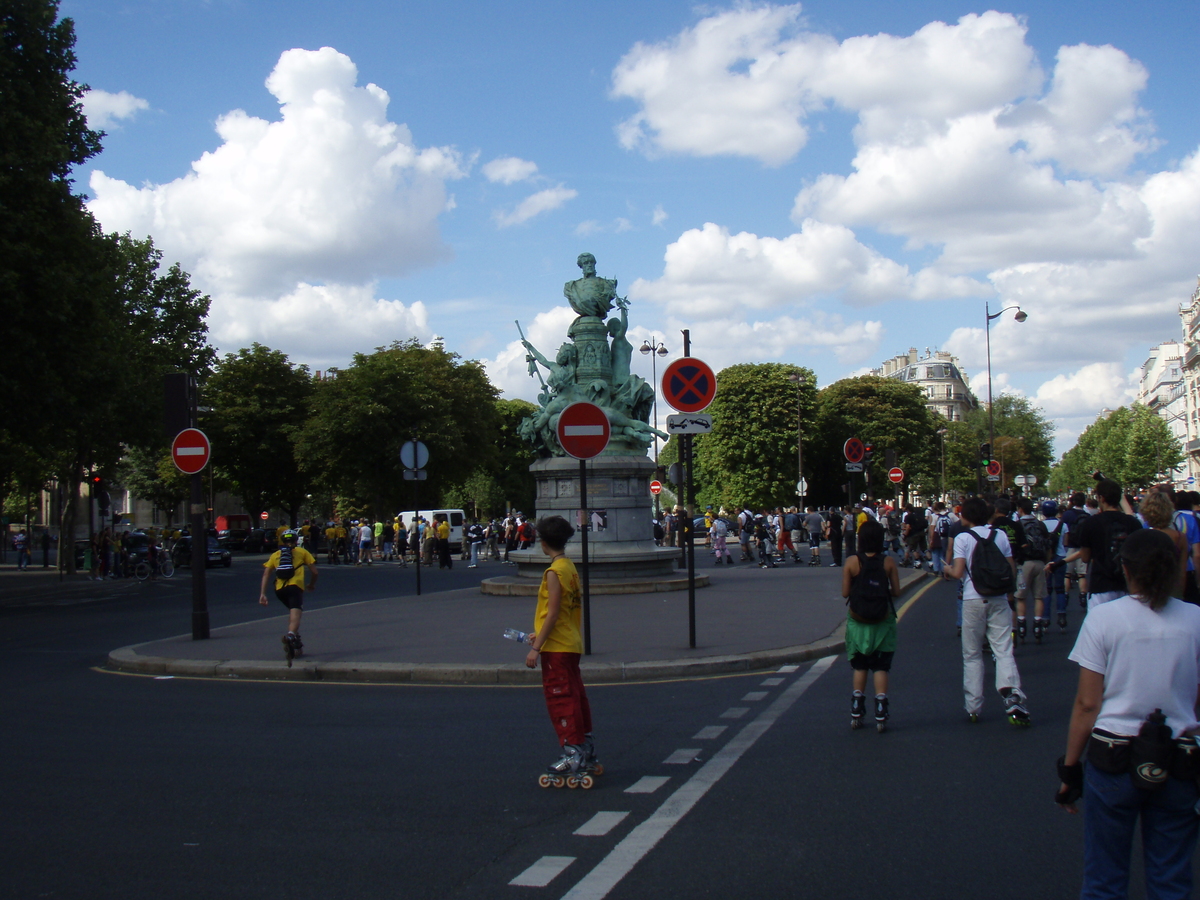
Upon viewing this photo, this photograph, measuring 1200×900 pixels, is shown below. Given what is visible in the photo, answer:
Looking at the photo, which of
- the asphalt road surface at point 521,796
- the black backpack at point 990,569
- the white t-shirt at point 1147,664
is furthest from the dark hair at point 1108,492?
the white t-shirt at point 1147,664

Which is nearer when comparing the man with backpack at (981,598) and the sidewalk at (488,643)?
the man with backpack at (981,598)

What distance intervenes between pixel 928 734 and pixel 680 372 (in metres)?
5.36

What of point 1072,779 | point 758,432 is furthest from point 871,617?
point 758,432

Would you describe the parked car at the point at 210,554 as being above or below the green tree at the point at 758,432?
below

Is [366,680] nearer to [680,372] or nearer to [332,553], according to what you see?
[680,372]

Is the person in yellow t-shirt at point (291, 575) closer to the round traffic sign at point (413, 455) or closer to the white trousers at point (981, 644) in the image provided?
the white trousers at point (981, 644)

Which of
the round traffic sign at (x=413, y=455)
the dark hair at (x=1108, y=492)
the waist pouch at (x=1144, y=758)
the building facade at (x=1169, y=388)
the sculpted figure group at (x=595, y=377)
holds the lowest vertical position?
the waist pouch at (x=1144, y=758)

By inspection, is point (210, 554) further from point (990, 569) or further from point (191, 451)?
point (990, 569)

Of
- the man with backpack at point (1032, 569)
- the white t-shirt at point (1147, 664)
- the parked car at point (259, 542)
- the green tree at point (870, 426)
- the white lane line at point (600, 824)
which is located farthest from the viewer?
the green tree at point (870, 426)

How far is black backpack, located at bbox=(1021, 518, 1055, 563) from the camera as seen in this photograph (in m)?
13.3

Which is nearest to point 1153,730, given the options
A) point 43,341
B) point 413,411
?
point 43,341

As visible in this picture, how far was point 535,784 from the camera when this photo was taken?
261 inches

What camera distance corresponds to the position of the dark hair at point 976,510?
29.3ft

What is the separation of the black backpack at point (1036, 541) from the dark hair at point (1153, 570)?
1004 cm
